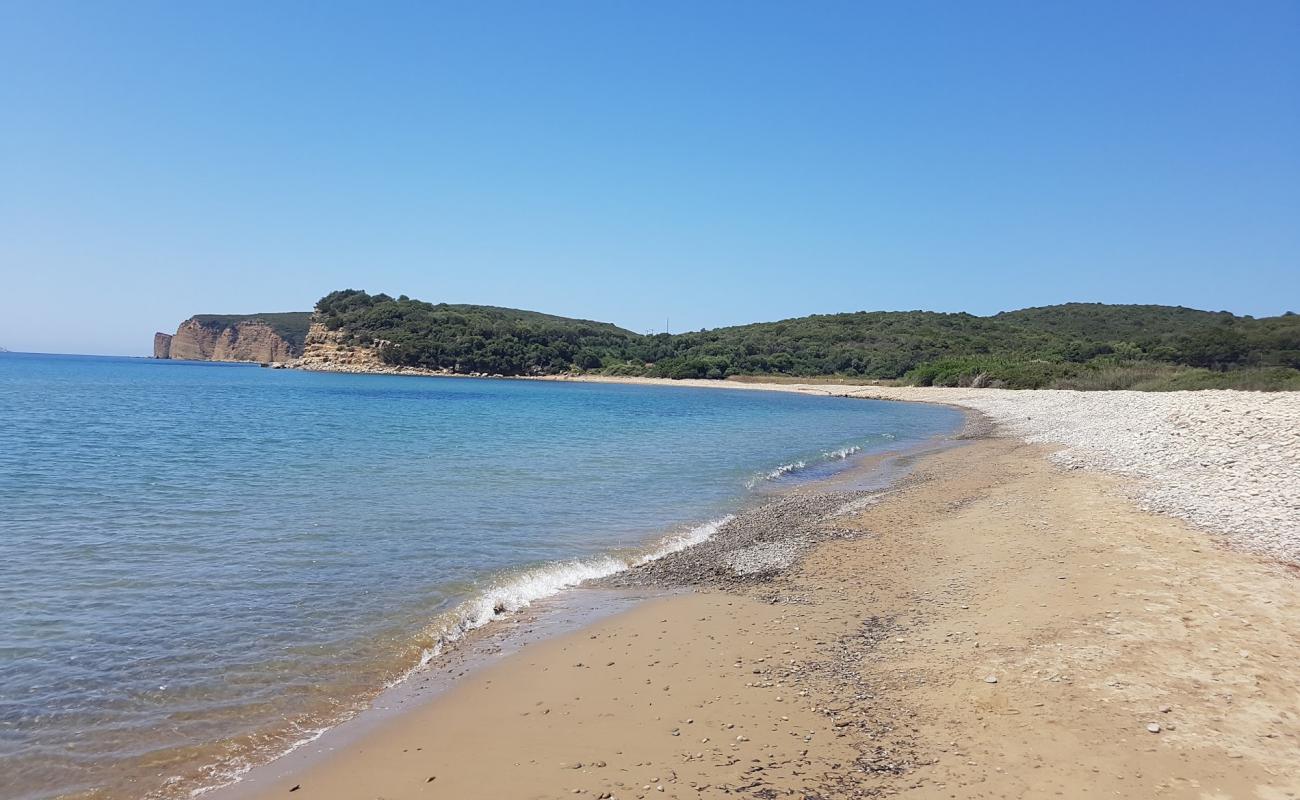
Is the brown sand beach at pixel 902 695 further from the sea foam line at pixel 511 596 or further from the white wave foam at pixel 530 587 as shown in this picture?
the white wave foam at pixel 530 587

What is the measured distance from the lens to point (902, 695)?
18.2 feet

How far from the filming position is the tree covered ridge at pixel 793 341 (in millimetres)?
89438

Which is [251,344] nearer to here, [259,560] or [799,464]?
[799,464]

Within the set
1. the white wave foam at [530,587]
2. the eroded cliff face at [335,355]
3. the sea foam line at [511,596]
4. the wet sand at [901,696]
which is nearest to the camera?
the wet sand at [901,696]

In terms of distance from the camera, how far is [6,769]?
5035 mm

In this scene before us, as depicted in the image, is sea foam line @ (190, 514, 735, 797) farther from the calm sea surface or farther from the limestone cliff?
the limestone cliff

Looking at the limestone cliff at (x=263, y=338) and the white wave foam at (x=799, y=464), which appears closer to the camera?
the white wave foam at (x=799, y=464)

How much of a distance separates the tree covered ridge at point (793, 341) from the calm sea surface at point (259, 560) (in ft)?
209

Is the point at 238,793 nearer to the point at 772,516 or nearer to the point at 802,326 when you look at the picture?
the point at 772,516

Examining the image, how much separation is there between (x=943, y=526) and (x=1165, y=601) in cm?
511

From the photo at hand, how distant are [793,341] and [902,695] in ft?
371

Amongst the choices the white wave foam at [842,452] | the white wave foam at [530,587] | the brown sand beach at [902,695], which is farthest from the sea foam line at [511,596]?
the white wave foam at [842,452]

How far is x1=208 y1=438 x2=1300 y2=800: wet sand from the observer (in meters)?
4.38

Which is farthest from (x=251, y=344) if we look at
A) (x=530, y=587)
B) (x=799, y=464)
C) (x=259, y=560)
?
(x=530, y=587)
